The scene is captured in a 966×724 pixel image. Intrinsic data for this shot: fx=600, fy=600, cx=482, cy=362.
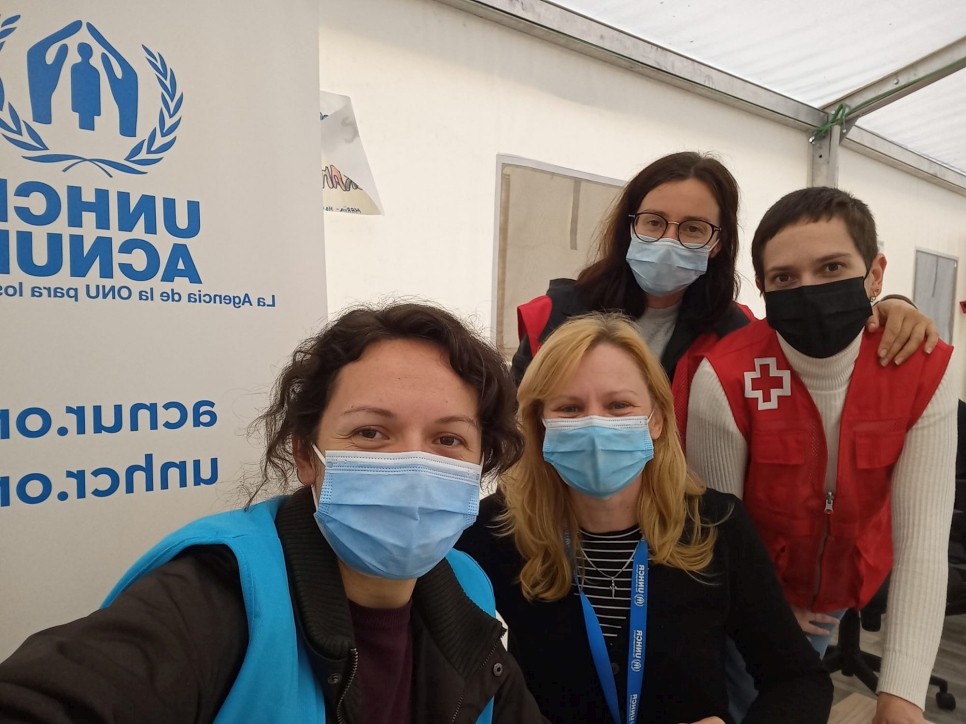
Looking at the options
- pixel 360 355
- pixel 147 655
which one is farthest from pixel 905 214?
pixel 147 655

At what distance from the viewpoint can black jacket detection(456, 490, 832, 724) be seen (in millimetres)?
1250

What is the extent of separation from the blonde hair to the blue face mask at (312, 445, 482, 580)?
45cm

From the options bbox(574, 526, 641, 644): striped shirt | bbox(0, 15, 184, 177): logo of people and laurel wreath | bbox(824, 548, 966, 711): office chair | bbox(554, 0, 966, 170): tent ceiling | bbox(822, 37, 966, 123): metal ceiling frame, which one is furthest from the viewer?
bbox(822, 37, 966, 123): metal ceiling frame

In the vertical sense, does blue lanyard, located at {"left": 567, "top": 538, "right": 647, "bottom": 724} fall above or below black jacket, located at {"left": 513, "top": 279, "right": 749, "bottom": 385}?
below

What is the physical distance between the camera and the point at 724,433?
1.50 m

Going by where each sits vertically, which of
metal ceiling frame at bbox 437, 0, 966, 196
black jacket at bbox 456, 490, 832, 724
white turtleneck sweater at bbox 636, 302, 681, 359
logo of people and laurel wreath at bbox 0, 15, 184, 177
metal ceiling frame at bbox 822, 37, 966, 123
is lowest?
black jacket at bbox 456, 490, 832, 724

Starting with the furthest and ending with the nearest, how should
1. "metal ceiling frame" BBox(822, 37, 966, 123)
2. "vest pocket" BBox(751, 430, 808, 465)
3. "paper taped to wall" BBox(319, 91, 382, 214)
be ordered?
"metal ceiling frame" BBox(822, 37, 966, 123) → "paper taped to wall" BBox(319, 91, 382, 214) → "vest pocket" BBox(751, 430, 808, 465)

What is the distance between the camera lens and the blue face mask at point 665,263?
1.65 metres

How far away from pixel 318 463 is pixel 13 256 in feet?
2.49

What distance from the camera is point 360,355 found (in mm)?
1029

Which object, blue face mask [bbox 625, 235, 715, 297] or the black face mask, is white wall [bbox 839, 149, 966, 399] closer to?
blue face mask [bbox 625, 235, 715, 297]

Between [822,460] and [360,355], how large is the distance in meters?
1.13

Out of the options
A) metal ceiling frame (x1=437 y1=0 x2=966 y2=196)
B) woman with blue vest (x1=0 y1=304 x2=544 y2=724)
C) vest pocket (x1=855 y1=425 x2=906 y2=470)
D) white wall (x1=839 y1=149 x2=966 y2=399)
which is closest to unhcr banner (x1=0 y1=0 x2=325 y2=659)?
woman with blue vest (x1=0 y1=304 x2=544 y2=724)

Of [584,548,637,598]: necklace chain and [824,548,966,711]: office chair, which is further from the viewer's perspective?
[824,548,966,711]: office chair
